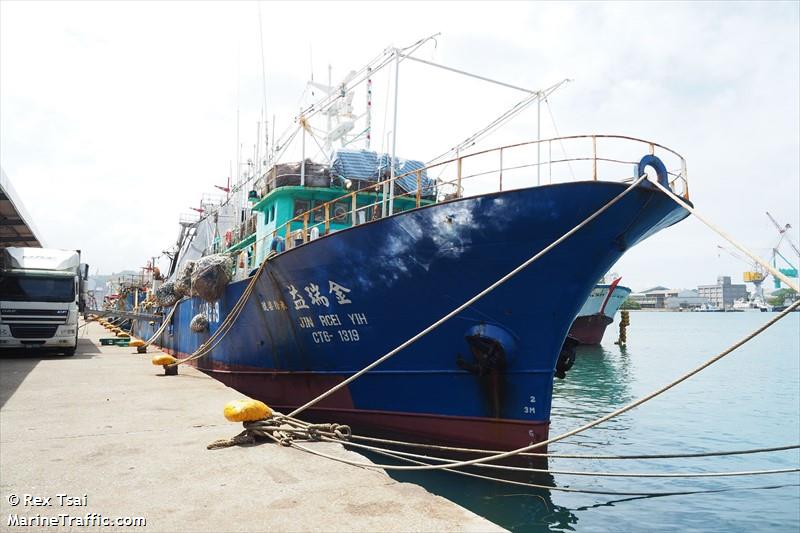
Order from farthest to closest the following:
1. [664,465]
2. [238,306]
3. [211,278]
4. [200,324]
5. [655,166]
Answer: [200,324]
[211,278]
[238,306]
[664,465]
[655,166]

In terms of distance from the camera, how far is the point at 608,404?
56.1 feet

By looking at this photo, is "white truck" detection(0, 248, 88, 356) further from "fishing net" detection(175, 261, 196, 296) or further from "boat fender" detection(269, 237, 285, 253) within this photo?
"boat fender" detection(269, 237, 285, 253)

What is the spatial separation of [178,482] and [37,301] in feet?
46.7

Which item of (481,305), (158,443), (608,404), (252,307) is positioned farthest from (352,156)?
(608,404)

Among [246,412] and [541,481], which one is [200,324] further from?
[541,481]

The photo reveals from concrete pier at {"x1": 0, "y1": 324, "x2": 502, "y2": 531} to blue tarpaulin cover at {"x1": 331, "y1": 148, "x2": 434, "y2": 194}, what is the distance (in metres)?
6.86

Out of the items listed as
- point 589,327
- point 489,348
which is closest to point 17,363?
point 489,348

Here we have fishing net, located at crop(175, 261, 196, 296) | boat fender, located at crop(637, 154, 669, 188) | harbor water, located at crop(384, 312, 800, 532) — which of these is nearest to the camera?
boat fender, located at crop(637, 154, 669, 188)

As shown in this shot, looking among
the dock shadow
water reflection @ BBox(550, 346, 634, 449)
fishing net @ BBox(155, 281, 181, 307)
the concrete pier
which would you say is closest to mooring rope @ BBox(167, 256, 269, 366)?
the dock shadow

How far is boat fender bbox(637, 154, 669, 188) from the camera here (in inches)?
269

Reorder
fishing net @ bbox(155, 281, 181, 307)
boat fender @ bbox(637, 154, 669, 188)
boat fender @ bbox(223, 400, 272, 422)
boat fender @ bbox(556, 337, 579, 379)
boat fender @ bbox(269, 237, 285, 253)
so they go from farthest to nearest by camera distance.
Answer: fishing net @ bbox(155, 281, 181, 307), boat fender @ bbox(269, 237, 285, 253), boat fender @ bbox(556, 337, 579, 379), boat fender @ bbox(637, 154, 669, 188), boat fender @ bbox(223, 400, 272, 422)

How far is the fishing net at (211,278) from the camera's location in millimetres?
13039

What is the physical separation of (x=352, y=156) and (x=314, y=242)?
481 centimetres

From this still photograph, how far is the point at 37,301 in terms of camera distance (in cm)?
1573
